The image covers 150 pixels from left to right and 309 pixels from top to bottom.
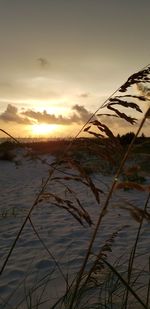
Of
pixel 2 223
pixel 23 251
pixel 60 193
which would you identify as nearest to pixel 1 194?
pixel 60 193

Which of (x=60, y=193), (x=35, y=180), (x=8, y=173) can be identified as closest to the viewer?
(x=60, y=193)

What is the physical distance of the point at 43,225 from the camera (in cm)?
755

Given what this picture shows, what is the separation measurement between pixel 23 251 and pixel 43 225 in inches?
71.7

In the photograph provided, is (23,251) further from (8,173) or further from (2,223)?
(8,173)

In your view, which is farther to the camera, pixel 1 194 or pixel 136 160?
pixel 136 160

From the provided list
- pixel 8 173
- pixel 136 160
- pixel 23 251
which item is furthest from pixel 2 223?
pixel 136 160

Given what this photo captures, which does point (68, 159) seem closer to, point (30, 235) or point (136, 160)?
point (30, 235)

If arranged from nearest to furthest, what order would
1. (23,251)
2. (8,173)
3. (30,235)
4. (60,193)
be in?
(23,251)
(30,235)
(60,193)
(8,173)

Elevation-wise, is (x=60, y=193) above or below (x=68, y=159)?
below

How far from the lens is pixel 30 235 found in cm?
661

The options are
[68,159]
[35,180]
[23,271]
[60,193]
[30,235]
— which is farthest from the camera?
[35,180]

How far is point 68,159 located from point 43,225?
6.00 m

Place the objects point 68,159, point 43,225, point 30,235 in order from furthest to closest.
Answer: point 43,225 < point 30,235 < point 68,159

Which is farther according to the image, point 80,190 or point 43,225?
point 80,190
